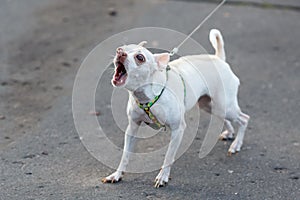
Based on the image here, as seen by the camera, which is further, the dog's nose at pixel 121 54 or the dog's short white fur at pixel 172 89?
the dog's short white fur at pixel 172 89

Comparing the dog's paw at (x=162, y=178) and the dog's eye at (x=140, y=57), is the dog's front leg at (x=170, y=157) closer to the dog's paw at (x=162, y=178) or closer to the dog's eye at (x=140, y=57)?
the dog's paw at (x=162, y=178)

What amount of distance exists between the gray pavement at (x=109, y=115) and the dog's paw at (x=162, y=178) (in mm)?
40

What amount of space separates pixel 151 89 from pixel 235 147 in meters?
1.23

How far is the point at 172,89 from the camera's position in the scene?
4430 millimetres

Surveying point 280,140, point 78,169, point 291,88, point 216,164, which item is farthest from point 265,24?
point 78,169

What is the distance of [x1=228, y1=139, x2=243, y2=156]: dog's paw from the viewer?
521 cm

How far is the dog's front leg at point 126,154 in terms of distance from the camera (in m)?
4.60

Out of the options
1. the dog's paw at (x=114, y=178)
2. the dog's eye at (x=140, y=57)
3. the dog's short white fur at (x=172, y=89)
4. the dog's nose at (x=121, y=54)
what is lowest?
the dog's paw at (x=114, y=178)

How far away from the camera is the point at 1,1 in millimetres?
9289

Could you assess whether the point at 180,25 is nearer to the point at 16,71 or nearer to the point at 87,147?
the point at 16,71

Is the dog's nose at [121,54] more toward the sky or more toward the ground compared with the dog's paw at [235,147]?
more toward the sky

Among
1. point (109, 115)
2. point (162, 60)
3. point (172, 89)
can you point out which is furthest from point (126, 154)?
point (109, 115)

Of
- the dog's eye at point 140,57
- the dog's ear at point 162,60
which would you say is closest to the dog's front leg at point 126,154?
the dog's ear at point 162,60

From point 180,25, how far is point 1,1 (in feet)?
8.71
